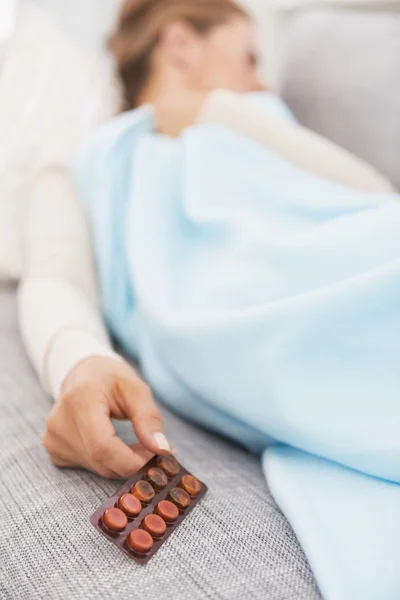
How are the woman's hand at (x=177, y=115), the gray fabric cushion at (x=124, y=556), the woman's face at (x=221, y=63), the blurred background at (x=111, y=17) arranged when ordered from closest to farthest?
1. the gray fabric cushion at (x=124, y=556)
2. the woman's hand at (x=177, y=115)
3. the woman's face at (x=221, y=63)
4. the blurred background at (x=111, y=17)

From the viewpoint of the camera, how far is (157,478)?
0.39m

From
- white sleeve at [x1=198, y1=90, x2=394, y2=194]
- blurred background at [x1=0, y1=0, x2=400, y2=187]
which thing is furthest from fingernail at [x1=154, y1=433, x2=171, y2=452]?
blurred background at [x1=0, y1=0, x2=400, y2=187]

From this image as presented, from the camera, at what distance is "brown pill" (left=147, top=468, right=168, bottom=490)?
0.39 m

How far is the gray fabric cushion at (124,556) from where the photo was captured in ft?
1.07

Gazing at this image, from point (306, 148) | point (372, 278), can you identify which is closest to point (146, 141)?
point (306, 148)

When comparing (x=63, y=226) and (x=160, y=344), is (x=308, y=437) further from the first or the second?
(x=63, y=226)

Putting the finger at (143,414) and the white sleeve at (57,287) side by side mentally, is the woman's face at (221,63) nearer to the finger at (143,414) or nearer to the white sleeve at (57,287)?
the white sleeve at (57,287)

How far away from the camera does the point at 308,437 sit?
1.40 feet

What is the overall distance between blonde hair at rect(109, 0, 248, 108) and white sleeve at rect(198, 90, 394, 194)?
0.31m

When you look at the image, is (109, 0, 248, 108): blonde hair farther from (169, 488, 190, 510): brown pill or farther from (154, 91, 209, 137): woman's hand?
(169, 488, 190, 510): brown pill

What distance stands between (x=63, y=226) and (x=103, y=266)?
9cm


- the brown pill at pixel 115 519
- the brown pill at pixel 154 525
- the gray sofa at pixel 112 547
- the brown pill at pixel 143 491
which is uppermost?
the brown pill at pixel 115 519

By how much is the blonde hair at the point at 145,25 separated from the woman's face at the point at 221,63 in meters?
0.03

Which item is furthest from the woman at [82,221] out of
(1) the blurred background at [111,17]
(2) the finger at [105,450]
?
(1) the blurred background at [111,17]
